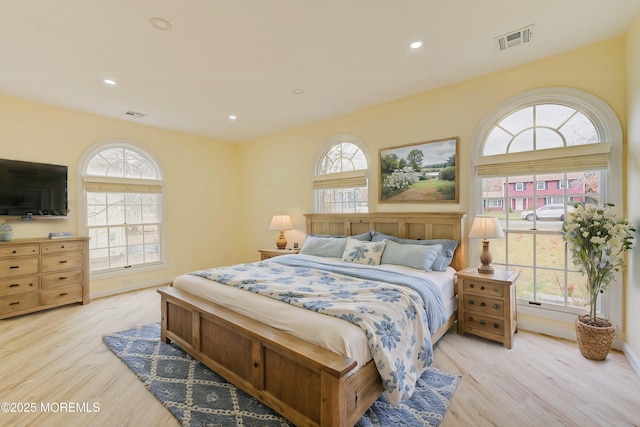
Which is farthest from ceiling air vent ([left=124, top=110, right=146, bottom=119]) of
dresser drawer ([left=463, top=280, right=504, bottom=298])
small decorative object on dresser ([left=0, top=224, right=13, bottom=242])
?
dresser drawer ([left=463, top=280, right=504, bottom=298])

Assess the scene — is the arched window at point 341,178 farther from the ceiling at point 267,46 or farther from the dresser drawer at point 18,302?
the dresser drawer at point 18,302

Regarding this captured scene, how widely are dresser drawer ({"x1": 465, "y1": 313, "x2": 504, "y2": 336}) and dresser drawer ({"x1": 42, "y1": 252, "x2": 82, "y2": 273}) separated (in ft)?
15.8

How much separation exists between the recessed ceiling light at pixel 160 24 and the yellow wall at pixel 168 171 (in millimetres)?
2832

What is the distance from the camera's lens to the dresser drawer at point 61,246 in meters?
3.61

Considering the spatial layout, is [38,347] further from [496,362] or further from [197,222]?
[496,362]

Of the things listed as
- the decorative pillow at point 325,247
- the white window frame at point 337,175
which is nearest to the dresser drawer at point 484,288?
the decorative pillow at point 325,247

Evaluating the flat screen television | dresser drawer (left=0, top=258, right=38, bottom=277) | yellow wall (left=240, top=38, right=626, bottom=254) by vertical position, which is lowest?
dresser drawer (left=0, top=258, right=38, bottom=277)

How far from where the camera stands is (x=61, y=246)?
3.73 meters

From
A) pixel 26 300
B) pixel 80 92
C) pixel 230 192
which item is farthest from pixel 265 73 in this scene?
pixel 26 300

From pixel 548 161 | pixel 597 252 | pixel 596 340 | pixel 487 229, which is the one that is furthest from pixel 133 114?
pixel 596 340

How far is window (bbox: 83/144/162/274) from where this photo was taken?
14.1 ft

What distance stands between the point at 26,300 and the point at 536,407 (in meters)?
5.22

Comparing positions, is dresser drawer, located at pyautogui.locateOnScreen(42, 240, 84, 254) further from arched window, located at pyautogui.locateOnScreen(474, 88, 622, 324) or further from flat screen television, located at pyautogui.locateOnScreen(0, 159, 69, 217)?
arched window, located at pyautogui.locateOnScreen(474, 88, 622, 324)

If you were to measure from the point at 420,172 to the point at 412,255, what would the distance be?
1182mm
